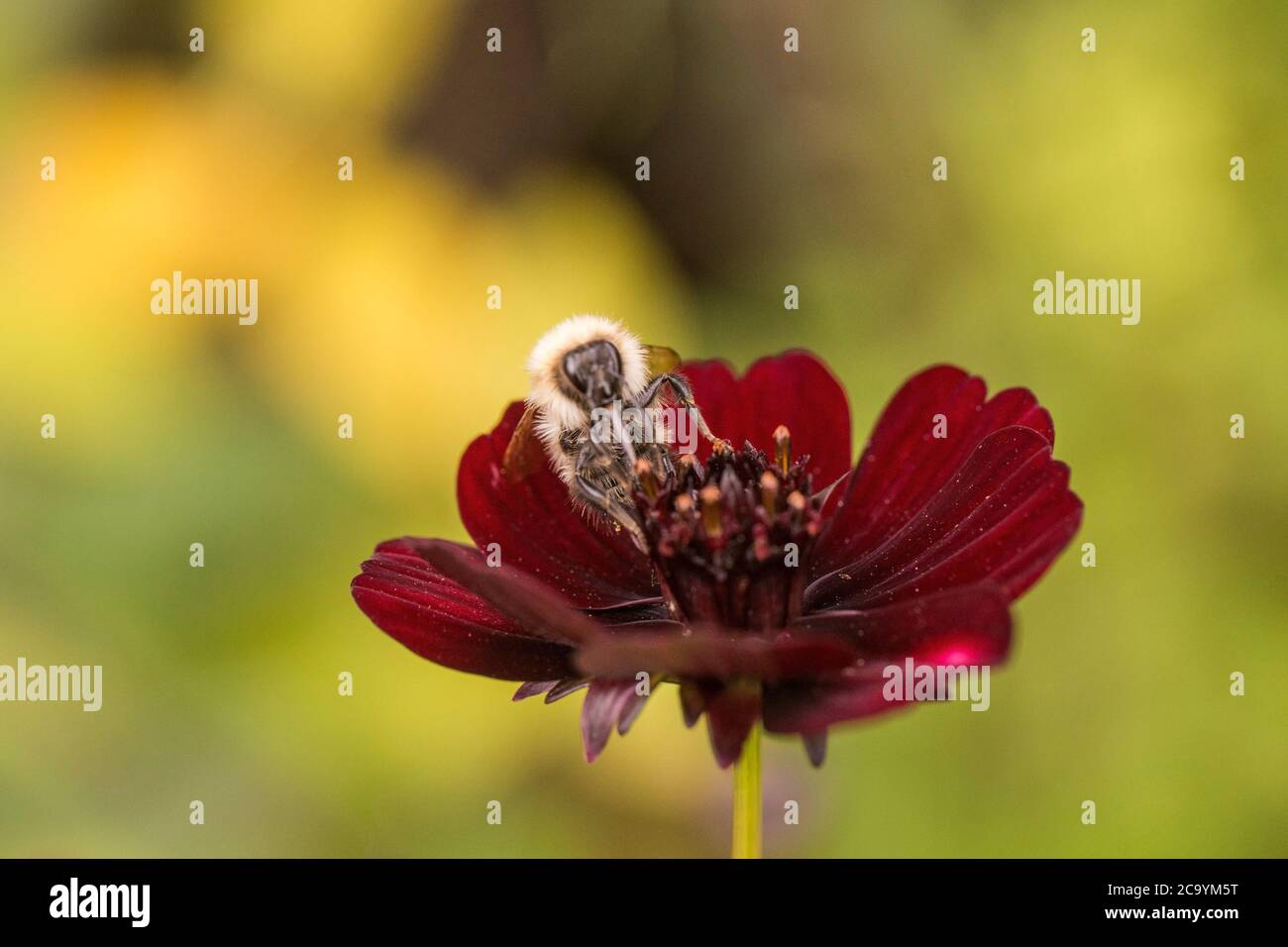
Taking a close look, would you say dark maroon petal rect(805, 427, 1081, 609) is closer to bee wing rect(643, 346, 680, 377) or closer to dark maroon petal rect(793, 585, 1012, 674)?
dark maroon petal rect(793, 585, 1012, 674)

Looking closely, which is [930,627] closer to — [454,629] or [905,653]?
[905,653]

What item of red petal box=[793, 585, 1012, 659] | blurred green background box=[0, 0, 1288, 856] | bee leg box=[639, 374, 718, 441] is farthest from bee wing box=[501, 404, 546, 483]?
blurred green background box=[0, 0, 1288, 856]

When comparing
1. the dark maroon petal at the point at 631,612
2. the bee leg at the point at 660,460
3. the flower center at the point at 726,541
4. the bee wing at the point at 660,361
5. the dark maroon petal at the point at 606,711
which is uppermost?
the bee wing at the point at 660,361

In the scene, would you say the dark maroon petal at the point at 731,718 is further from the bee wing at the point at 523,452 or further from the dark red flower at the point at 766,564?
the bee wing at the point at 523,452

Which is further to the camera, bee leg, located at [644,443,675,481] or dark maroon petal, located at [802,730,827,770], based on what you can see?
bee leg, located at [644,443,675,481]

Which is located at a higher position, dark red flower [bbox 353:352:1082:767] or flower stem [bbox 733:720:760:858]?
dark red flower [bbox 353:352:1082:767]

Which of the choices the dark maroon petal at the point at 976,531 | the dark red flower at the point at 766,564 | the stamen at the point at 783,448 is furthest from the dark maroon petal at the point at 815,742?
the stamen at the point at 783,448

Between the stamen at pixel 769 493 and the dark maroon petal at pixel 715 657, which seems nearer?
the dark maroon petal at pixel 715 657

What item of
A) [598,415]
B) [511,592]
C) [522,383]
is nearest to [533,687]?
[511,592]
